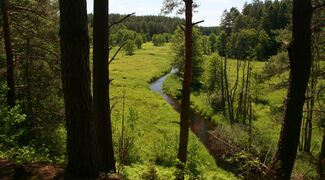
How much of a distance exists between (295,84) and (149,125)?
2451 cm

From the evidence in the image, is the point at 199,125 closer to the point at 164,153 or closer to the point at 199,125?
the point at 199,125

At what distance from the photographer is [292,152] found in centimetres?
527

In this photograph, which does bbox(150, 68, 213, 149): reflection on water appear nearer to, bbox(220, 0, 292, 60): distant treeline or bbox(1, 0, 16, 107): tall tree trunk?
bbox(220, 0, 292, 60): distant treeline

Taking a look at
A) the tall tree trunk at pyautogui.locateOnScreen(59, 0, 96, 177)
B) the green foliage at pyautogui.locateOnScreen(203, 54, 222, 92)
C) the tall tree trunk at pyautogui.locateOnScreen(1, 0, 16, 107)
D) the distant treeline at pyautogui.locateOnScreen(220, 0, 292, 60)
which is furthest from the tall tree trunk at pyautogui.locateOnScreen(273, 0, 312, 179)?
the green foliage at pyautogui.locateOnScreen(203, 54, 222, 92)

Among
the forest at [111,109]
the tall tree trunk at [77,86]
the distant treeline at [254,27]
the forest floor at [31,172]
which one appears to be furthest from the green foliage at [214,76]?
the tall tree trunk at [77,86]

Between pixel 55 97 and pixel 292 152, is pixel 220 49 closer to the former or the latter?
pixel 55 97

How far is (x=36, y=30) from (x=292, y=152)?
36.1 ft

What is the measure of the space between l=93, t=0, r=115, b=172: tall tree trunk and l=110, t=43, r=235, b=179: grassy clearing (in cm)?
131

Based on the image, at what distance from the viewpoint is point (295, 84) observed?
16.8 feet

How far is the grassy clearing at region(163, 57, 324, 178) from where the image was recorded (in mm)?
18875

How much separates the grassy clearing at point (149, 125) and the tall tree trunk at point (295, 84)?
224 cm

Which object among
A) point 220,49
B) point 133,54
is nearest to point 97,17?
point 220,49

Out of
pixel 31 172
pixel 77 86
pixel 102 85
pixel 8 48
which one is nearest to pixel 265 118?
pixel 8 48

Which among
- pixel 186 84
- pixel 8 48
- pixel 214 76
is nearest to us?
pixel 186 84
